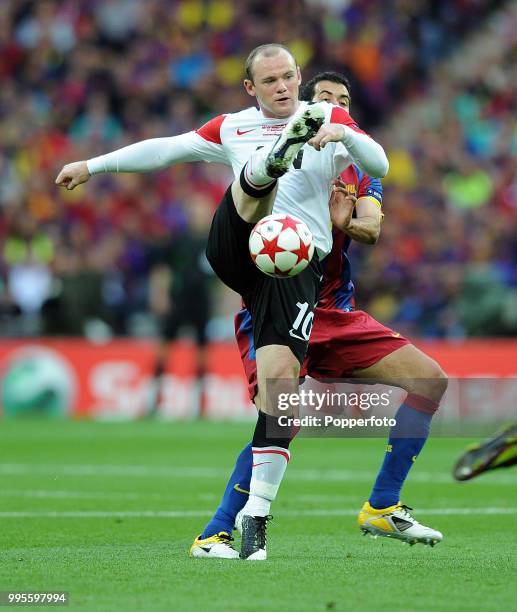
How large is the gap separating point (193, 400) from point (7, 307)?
2.90m

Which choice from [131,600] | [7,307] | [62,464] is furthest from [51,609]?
[7,307]

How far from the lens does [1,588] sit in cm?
493

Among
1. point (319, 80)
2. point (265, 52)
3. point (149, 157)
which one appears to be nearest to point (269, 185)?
point (265, 52)

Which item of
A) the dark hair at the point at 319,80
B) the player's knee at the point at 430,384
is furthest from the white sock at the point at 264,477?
the dark hair at the point at 319,80

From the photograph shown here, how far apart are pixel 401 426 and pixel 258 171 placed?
1.70 m

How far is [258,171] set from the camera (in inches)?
225

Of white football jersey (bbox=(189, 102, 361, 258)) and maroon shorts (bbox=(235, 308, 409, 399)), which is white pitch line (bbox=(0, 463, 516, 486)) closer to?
maroon shorts (bbox=(235, 308, 409, 399))

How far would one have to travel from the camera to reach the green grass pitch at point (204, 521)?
4828 millimetres

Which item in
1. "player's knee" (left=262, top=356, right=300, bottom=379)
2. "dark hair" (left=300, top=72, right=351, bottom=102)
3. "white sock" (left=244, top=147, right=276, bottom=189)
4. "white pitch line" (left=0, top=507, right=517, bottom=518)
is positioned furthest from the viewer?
"white pitch line" (left=0, top=507, right=517, bottom=518)

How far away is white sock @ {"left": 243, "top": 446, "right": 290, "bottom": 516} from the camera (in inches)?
233

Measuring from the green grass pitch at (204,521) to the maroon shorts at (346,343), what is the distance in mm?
878

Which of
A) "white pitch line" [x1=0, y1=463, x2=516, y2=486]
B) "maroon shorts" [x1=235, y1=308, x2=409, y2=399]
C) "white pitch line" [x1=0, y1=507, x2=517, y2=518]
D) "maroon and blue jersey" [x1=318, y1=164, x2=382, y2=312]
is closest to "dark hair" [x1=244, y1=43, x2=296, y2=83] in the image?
"maroon and blue jersey" [x1=318, y1=164, x2=382, y2=312]

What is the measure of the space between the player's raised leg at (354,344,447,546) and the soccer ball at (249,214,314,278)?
99 centimetres

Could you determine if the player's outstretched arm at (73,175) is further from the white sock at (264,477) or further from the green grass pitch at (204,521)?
the green grass pitch at (204,521)
